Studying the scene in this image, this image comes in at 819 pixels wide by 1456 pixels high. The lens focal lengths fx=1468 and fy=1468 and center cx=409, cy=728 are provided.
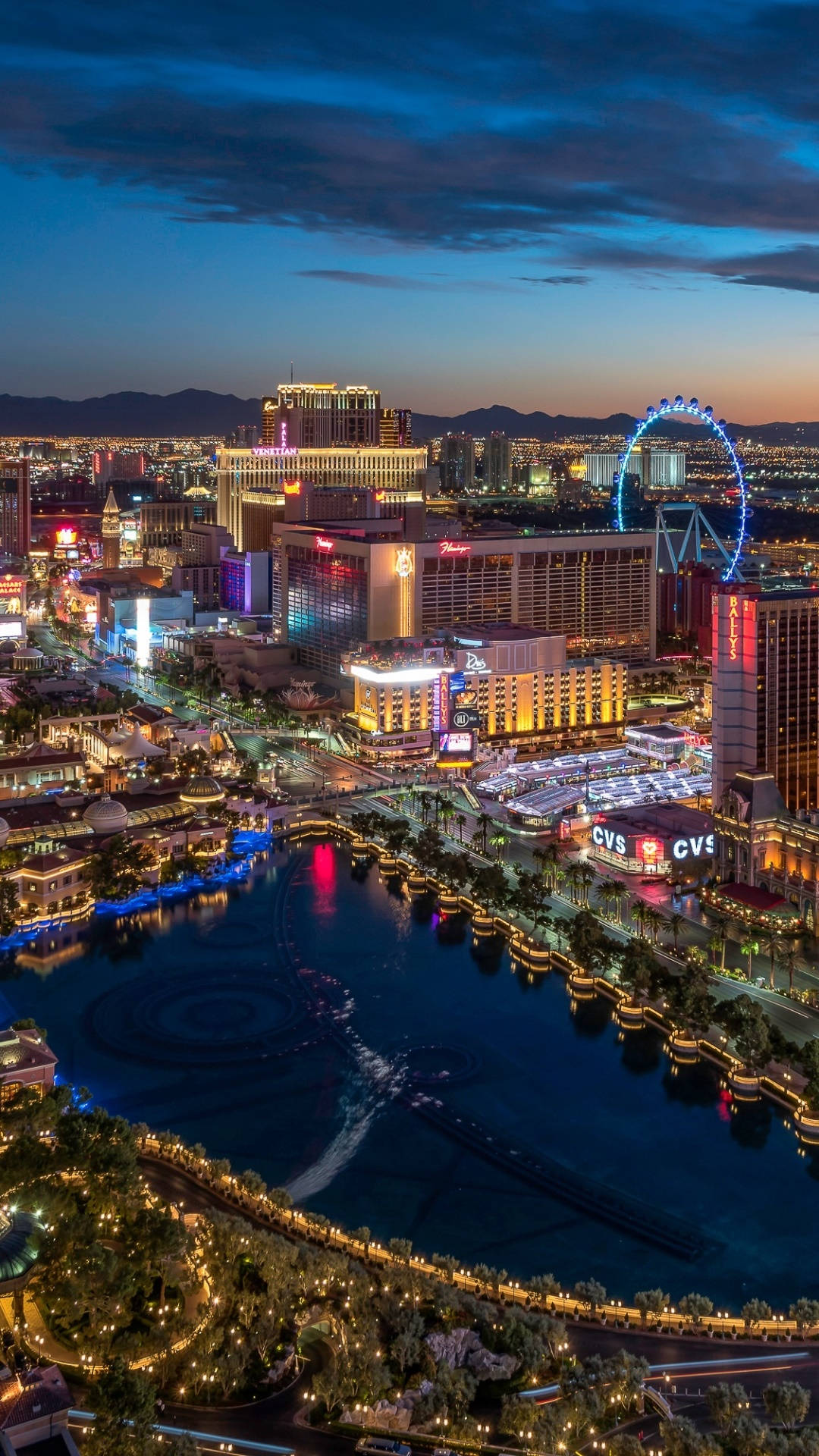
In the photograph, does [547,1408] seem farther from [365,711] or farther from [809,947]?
[365,711]

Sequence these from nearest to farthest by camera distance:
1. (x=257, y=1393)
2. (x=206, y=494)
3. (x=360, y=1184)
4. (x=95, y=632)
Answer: (x=257, y=1393) < (x=360, y=1184) < (x=95, y=632) < (x=206, y=494)

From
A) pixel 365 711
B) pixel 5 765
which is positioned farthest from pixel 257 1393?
pixel 365 711

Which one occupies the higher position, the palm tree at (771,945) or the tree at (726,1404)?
the palm tree at (771,945)

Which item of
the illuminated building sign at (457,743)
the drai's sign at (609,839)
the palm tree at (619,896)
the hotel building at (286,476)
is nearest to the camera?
the palm tree at (619,896)

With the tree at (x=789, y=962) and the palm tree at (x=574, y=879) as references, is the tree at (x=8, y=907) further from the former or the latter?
the tree at (x=789, y=962)

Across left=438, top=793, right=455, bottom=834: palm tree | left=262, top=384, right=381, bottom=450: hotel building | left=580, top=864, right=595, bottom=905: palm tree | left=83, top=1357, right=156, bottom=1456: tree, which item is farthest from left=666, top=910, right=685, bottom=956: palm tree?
left=262, top=384, right=381, bottom=450: hotel building

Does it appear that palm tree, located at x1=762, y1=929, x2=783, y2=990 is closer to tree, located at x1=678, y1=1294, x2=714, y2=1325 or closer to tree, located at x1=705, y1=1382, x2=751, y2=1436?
tree, located at x1=678, y1=1294, x2=714, y2=1325

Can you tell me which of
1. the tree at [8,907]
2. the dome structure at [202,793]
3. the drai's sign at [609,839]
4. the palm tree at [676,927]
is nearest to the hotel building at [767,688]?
the drai's sign at [609,839]
